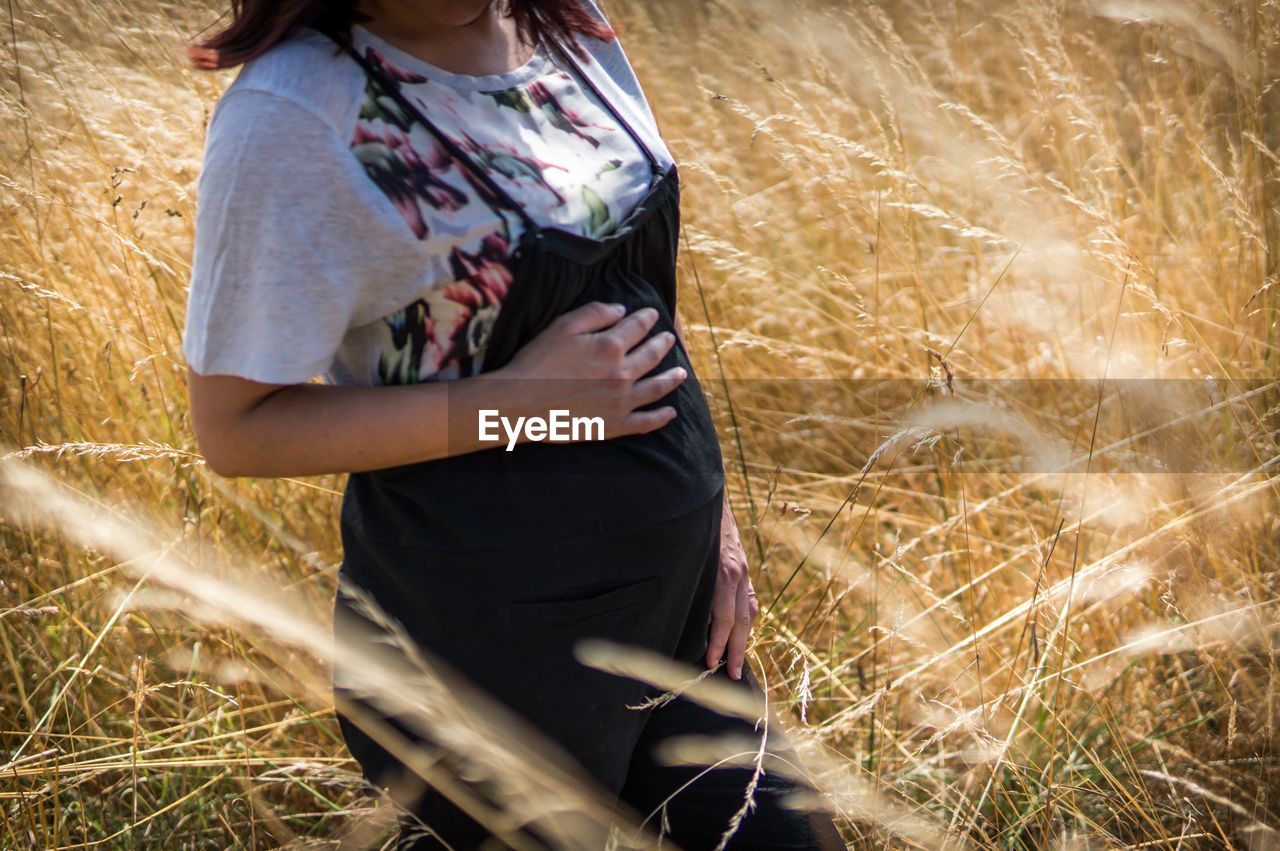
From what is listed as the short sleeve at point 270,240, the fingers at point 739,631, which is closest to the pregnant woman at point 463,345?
the short sleeve at point 270,240

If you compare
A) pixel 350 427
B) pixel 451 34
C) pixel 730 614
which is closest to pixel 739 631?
pixel 730 614

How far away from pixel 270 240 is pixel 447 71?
1.10 feet

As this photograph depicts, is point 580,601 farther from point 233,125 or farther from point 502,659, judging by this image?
point 233,125

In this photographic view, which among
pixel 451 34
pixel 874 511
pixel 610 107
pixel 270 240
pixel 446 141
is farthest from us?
pixel 874 511

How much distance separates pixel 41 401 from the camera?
2.37 m

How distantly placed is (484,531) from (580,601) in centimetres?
14

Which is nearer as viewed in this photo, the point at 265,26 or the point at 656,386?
the point at 265,26

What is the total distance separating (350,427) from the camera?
3.93 ft

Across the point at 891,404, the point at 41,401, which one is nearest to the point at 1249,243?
the point at 891,404

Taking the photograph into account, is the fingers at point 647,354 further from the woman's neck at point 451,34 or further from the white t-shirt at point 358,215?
the woman's neck at point 451,34

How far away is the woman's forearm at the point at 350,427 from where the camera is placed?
3.92 feet

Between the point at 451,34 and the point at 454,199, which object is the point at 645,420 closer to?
the point at 454,199

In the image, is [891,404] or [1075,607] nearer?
[1075,607]

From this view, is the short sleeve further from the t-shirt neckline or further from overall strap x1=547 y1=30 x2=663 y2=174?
overall strap x1=547 y1=30 x2=663 y2=174
